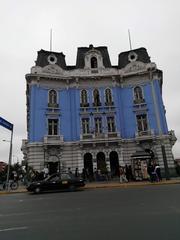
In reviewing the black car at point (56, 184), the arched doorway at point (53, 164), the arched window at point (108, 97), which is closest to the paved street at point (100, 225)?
the black car at point (56, 184)

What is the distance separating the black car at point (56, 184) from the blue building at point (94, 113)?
9.11 meters

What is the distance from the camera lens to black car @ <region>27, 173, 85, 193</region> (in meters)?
18.4

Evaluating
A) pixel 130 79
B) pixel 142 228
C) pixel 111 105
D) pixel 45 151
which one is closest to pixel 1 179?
pixel 45 151

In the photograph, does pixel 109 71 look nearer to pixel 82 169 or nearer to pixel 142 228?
pixel 82 169

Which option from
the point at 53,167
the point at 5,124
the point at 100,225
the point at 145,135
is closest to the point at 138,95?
the point at 145,135

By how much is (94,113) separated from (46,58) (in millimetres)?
10502

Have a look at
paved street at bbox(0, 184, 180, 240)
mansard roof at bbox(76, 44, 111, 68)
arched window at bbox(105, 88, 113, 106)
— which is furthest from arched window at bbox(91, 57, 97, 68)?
paved street at bbox(0, 184, 180, 240)

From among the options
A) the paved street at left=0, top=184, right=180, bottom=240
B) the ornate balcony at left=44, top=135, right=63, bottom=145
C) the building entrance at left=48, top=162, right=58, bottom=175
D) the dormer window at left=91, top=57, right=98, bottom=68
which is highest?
the dormer window at left=91, top=57, right=98, bottom=68

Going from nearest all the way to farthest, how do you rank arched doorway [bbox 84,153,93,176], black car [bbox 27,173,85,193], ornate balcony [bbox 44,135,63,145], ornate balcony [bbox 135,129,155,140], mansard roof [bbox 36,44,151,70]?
black car [bbox 27,173,85,193]
ornate balcony [bbox 44,135,63,145]
ornate balcony [bbox 135,129,155,140]
arched doorway [bbox 84,153,93,176]
mansard roof [bbox 36,44,151,70]

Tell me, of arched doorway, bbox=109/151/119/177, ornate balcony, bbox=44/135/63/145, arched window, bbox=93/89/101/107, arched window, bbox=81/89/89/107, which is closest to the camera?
ornate balcony, bbox=44/135/63/145

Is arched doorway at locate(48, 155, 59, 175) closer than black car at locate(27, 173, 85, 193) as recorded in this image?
No

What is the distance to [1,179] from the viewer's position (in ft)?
91.0

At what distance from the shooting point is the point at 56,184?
18.7 metres

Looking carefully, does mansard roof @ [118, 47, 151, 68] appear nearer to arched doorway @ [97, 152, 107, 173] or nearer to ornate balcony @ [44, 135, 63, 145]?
arched doorway @ [97, 152, 107, 173]
